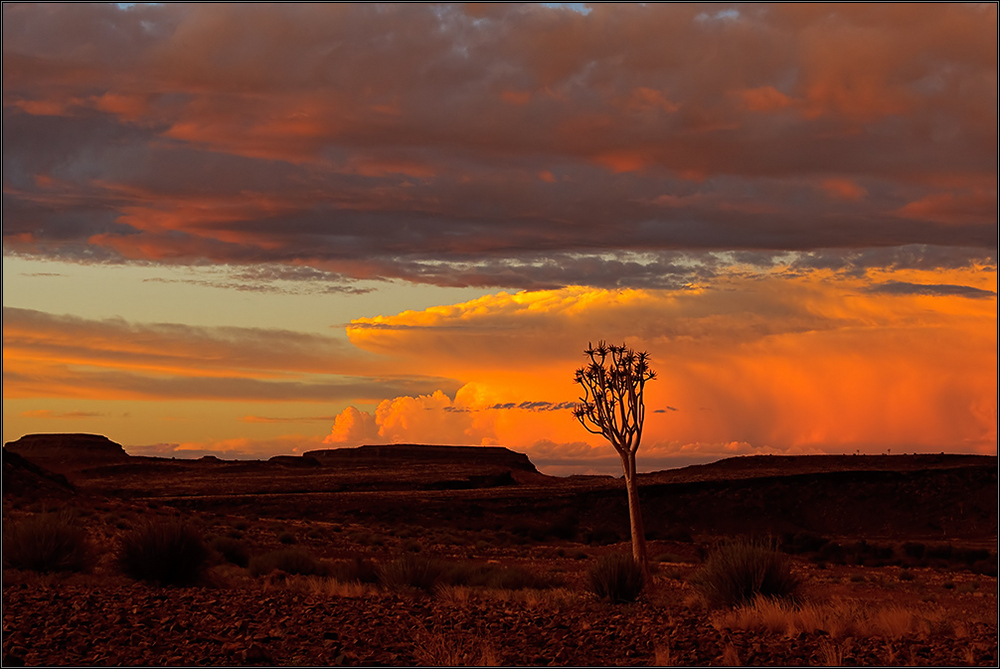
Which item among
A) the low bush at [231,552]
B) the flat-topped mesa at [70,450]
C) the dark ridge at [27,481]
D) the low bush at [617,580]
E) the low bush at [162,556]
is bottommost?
the low bush at [617,580]

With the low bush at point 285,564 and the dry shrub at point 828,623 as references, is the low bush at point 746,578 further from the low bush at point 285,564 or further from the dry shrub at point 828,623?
the low bush at point 285,564

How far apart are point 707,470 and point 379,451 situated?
247ft

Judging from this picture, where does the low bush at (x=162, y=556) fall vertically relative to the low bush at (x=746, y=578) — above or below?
above

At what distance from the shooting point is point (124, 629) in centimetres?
1357

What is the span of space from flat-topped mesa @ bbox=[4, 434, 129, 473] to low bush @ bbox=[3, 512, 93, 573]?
417 feet

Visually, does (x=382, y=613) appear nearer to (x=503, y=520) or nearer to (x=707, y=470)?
(x=503, y=520)

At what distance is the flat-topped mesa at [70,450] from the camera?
467ft

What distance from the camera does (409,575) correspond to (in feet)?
68.4

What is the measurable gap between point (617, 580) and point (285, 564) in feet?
31.9

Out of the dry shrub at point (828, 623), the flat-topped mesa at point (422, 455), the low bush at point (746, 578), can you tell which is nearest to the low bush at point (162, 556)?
the low bush at point (746, 578)

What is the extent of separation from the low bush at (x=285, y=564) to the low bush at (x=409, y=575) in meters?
4.26

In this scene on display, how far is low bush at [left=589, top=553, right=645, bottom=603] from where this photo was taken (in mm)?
19562

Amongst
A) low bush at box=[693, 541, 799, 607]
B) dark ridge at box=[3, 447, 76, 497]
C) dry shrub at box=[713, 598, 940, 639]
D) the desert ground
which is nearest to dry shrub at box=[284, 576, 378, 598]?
the desert ground

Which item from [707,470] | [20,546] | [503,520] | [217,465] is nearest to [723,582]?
[20,546]
